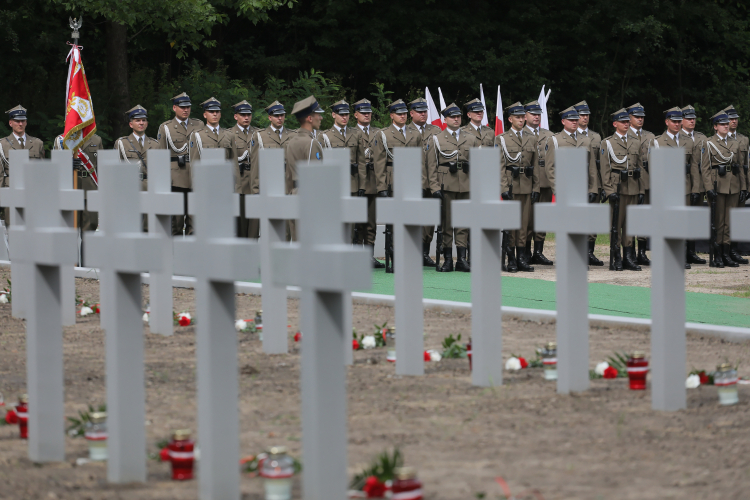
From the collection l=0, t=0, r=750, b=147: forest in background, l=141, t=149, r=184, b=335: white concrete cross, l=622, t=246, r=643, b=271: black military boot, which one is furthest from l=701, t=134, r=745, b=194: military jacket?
l=0, t=0, r=750, b=147: forest in background

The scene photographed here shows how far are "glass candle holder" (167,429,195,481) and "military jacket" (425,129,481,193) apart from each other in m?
9.32

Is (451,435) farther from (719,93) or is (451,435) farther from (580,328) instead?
(719,93)

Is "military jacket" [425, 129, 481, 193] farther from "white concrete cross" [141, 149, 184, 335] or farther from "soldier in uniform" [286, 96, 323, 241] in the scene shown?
"white concrete cross" [141, 149, 184, 335]

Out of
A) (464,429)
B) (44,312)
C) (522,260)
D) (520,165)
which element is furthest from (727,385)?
(520,165)

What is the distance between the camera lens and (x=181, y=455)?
3955 millimetres

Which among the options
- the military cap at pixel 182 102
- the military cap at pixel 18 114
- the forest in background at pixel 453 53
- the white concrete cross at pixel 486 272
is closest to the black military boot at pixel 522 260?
the military cap at pixel 182 102

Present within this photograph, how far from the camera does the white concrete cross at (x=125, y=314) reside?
12.6 ft

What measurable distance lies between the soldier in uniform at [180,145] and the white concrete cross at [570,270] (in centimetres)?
837

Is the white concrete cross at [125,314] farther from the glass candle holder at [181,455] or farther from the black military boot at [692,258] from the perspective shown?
the black military boot at [692,258]

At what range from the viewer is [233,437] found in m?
3.56

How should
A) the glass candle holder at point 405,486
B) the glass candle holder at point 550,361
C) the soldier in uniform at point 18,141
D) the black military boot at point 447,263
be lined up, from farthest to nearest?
the soldier in uniform at point 18,141 → the black military boot at point 447,263 → the glass candle holder at point 550,361 → the glass candle holder at point 405,486

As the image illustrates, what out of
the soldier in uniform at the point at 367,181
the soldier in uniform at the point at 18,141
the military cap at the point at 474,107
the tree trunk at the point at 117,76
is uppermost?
the tree trunk at the point at 117,76

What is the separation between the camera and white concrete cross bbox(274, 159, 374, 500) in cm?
316

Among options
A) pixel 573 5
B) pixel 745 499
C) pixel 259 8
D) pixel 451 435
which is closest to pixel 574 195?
pixel 451 435
